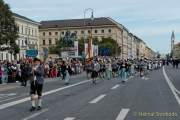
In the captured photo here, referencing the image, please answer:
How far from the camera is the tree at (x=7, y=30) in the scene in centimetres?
9381

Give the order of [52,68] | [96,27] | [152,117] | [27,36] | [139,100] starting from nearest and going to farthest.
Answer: [152,117] < [139,100] < [52,68] < [27,36] < [96,27]

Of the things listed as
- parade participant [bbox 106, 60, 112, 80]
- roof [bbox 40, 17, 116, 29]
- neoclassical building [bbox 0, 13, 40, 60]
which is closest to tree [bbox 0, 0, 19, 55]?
neoclassical building [bbox 0, 13, 40, 60]

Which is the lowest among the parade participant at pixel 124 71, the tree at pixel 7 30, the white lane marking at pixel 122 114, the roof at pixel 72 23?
the white lane marking at pixel 122 114

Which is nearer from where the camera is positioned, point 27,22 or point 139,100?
point 139,100

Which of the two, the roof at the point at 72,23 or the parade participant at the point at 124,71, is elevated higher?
the roof at the point at 72,23

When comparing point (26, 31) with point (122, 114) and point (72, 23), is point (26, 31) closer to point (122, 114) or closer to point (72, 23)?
point (72, 23)

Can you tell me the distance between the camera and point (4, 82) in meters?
36.2

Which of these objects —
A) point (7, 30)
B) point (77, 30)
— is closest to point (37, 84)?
point (7, 30)

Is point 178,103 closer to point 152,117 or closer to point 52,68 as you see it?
point 152,117

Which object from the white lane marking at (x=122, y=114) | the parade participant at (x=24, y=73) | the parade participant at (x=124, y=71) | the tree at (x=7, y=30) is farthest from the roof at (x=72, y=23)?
the white lane marking at (x=122, y=114)

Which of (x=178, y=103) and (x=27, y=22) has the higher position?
(x=27, y=22)

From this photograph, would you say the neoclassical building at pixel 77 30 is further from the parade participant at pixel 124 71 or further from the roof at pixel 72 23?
the parade participant at pixel 124 71

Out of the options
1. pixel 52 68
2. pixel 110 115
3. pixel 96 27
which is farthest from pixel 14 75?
pixel 96 27

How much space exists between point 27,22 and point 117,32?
55.3 metres
